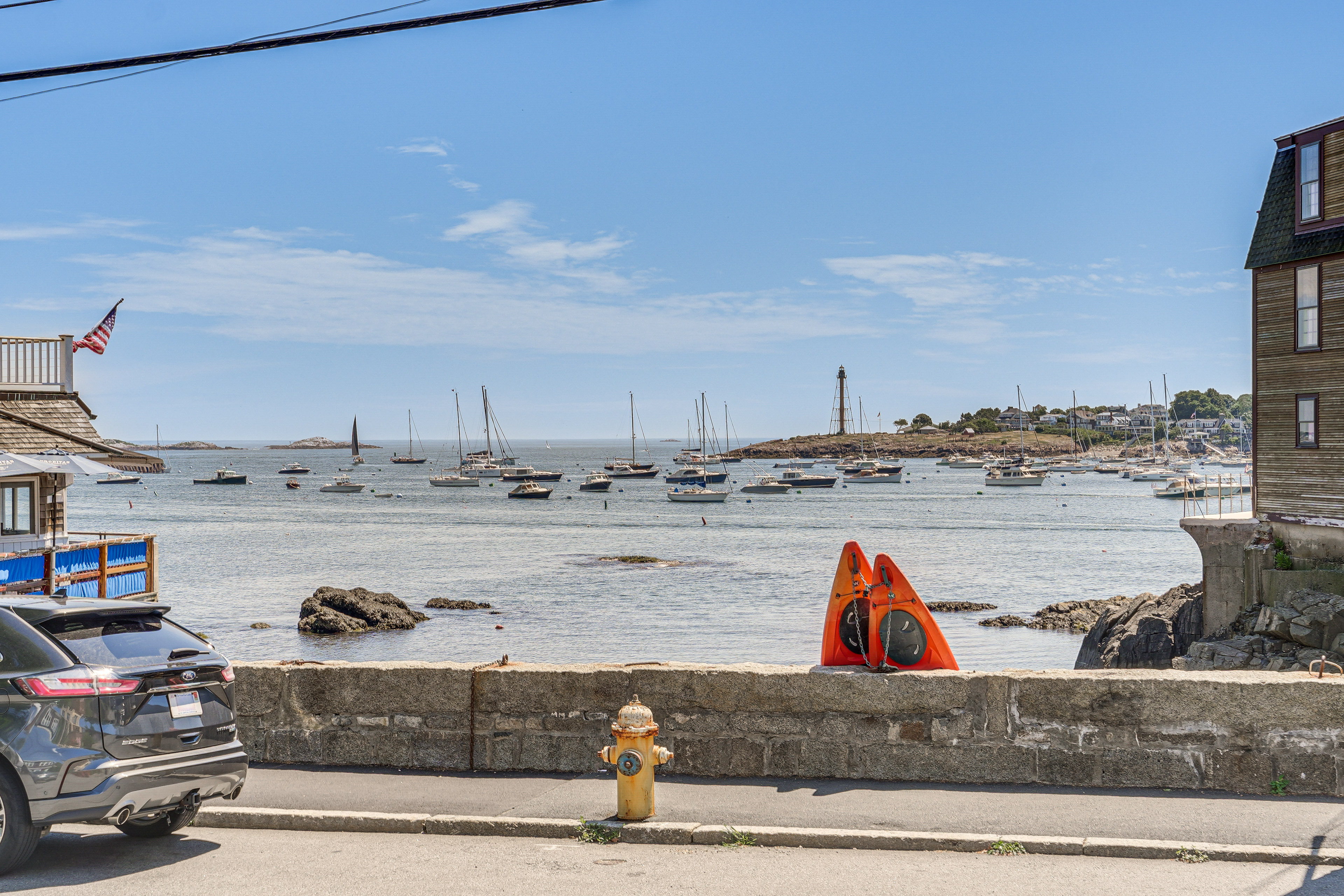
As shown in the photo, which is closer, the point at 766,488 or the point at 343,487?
the point at 766,488

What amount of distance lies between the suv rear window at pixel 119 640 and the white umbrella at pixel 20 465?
18.8 meters

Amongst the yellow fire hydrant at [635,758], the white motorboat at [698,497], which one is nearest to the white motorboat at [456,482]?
the white motorboat at [698,497]

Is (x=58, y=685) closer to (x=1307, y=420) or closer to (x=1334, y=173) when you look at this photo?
(x=1307, y=420)

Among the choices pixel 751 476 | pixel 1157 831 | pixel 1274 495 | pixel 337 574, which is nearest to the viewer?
pixel 1157 831

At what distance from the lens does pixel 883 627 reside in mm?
8641

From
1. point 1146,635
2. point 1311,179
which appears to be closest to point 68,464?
point 1146,635

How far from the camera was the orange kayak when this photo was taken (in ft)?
28.3

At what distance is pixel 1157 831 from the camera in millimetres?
6832

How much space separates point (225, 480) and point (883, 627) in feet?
620

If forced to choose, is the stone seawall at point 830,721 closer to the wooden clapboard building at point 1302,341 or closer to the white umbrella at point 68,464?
the white umbrella at point 68,464

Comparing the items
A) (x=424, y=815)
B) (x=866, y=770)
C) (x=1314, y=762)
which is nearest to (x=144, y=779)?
(x=424, y=815)

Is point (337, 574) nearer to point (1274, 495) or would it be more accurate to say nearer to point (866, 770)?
point (1274, 495)

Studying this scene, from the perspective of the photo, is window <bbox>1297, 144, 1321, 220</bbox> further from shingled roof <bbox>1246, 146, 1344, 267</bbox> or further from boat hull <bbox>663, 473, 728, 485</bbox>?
boat hull <bbox>663, 473, 728, 485</bbox>

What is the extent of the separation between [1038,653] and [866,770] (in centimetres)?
2907
